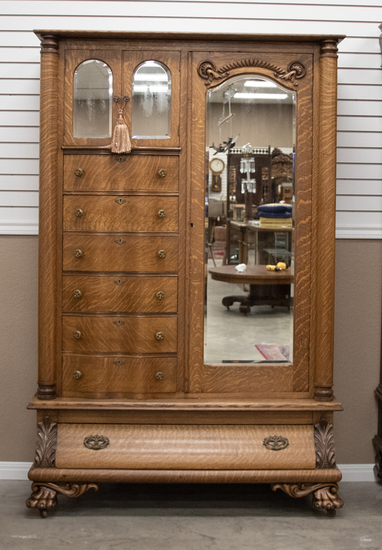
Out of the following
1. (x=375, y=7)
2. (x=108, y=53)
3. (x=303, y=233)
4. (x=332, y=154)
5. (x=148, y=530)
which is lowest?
(x=148, y=530)

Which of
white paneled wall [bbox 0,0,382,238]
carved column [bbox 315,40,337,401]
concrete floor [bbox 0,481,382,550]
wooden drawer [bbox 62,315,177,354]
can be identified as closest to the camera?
A: concrete floor [bbox 0,481,382,550]

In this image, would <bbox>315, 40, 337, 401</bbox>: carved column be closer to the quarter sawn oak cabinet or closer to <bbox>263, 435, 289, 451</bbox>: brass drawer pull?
the quarter sawn oak cabinet

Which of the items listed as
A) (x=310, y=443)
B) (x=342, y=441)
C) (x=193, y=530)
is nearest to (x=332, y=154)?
(x=310, y=443)

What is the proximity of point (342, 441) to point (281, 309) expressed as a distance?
102cm

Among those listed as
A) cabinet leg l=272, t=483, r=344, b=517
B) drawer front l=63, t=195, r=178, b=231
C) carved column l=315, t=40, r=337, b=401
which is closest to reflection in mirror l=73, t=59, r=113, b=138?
drawer front l=63, t=195, r=178, b=231

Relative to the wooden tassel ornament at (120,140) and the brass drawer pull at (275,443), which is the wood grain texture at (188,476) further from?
the wooden tassel ornament at (120,140)

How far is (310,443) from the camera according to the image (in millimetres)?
2711

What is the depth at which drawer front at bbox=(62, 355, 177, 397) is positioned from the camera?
2738mm

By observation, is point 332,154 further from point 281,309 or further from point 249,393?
point 249,393

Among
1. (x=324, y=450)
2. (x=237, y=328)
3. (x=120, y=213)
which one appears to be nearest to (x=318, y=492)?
(x=324, y=450)

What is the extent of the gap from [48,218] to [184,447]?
1234mm

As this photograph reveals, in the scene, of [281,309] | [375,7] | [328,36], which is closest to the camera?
[328,36]

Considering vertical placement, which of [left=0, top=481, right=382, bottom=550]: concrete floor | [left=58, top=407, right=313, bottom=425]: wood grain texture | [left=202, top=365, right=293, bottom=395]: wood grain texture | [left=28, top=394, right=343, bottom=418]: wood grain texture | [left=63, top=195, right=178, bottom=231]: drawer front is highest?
[left=63, top=195, right=178, bottom=231]: drawer front

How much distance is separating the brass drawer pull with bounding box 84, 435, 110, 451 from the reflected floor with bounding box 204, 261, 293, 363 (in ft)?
1.97
